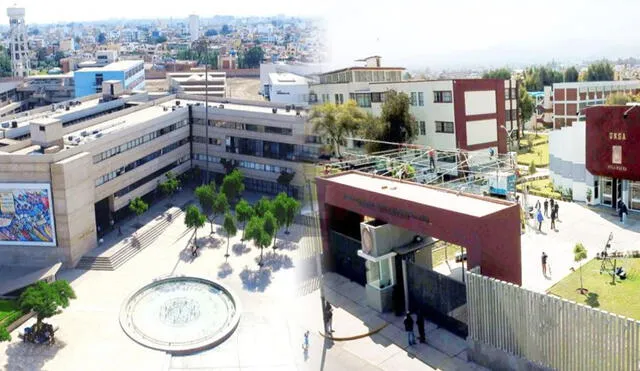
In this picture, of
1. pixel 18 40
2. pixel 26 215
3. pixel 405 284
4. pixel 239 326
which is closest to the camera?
pixel 405 284

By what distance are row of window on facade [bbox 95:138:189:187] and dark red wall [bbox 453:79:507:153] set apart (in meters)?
11.8

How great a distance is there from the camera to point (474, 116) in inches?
968

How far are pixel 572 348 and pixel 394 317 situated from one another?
3819mm

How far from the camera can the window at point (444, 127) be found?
79.8ft

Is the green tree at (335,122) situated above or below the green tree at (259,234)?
above

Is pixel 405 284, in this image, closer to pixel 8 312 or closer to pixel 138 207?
pixel 8 312

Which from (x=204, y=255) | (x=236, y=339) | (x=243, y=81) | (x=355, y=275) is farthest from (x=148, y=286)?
(x=243, y=81)

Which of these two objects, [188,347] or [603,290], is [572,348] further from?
[188,347]

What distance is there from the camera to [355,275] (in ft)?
44.2

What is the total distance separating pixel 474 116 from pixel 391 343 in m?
15.4

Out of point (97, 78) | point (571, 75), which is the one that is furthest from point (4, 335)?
point (571, 75)

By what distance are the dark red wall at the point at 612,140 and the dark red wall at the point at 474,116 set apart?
5.80 metres

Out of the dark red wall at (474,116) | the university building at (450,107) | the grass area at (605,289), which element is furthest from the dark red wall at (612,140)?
the dark red wall at (474,116)

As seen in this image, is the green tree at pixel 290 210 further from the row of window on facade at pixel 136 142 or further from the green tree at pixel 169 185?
the row of window on facade at pixel 136 142
